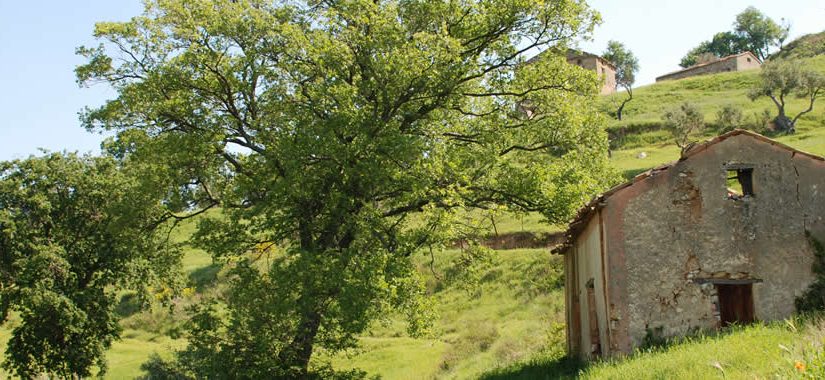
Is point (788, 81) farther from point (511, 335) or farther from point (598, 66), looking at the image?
point (511, 335)

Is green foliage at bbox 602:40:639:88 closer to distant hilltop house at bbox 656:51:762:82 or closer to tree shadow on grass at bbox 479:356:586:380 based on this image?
distant hilltop house at bbox 656:51:762:82

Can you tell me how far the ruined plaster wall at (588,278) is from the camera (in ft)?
53.7

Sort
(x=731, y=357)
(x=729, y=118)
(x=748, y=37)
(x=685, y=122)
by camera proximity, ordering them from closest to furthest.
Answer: (x=731, y=357), (x=685, y=122), (x=729, y=118), (x=748, y=37)

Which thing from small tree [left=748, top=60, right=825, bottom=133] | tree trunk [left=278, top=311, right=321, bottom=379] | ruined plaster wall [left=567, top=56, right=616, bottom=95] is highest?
ruined plaster wall [left=567, top=56, right=616, bottom=95]

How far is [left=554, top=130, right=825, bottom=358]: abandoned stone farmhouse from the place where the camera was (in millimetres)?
15477

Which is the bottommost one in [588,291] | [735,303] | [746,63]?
[735,303]

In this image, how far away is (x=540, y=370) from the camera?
19781 millimetres

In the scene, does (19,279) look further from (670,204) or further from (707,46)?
(707,46)

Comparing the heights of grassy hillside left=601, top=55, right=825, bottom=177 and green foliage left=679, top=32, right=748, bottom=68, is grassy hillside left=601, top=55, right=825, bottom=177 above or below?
below

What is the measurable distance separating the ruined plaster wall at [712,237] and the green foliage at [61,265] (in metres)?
19.4

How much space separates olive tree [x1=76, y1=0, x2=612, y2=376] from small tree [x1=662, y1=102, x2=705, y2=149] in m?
45.8

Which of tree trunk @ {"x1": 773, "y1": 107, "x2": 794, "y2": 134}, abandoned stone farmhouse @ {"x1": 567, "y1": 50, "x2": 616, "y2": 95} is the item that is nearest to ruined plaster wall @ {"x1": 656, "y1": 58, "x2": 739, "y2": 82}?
abandoned stone farmhouse @ {"x1": 567, "y1": 50, "x2": 616, "y2": 95}

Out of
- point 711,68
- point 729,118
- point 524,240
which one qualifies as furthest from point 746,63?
point 524,240

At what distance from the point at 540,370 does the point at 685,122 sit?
4892 cm
